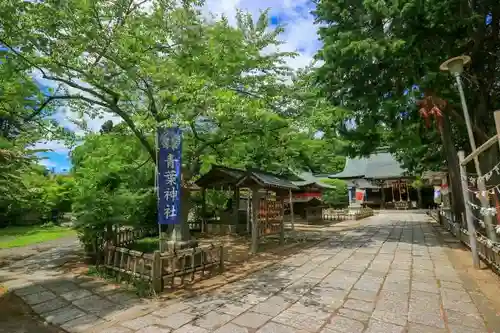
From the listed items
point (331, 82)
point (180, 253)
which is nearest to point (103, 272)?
point (180, 253)

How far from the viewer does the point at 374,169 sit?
3519cm

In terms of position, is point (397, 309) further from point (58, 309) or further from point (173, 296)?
point (58, 309)

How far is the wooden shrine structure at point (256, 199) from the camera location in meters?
9.75

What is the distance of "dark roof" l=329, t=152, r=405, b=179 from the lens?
33219 mm

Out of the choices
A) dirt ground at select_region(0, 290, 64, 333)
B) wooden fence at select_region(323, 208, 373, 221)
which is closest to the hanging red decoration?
dirt ground at select_region(0, 290, 64, 333)

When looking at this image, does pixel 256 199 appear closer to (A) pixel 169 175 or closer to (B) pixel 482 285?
(A) pixel 169 175

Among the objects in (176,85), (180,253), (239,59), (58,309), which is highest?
(239,59)

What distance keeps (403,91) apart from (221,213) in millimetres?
10287

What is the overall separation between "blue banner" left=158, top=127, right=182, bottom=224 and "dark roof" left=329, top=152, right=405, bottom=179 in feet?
95.4

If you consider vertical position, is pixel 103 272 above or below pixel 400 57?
below

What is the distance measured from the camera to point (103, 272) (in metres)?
7.36

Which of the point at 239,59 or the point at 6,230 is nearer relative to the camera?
the point at 239,59

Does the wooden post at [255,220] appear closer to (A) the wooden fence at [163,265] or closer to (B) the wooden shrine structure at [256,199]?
(B) the wooden shrine structure at [256,199]

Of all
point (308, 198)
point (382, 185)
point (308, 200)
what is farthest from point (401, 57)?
point (382, 185)
